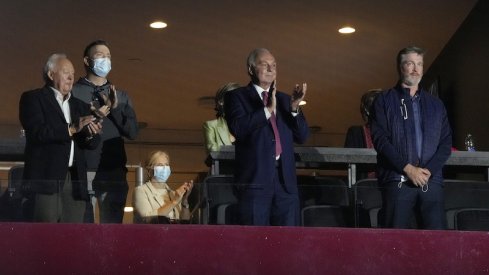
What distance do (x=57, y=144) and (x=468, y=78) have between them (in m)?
5.43

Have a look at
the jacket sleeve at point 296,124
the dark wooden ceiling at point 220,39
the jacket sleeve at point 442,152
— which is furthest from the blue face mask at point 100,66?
the dark wooden ceiling at point 220,39

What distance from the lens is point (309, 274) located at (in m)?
5.81

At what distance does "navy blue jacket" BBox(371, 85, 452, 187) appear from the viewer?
6133 mm

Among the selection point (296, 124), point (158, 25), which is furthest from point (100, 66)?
point (158, 25)

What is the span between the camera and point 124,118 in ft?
21.7

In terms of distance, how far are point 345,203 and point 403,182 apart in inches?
13.0

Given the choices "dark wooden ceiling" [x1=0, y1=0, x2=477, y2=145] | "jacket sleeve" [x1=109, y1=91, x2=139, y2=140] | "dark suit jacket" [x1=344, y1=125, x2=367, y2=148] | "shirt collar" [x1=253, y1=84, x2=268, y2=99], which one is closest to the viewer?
"shirt collar" [x1=253, y1=84, x2=268, y2=99]

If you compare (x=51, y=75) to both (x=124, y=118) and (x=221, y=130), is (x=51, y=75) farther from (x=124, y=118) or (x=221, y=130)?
(x=221, y=130)

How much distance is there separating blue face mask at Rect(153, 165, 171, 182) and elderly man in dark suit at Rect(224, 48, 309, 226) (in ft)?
1.60

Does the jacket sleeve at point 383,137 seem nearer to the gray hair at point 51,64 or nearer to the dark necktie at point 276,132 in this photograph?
the dark necktie at point 276,132

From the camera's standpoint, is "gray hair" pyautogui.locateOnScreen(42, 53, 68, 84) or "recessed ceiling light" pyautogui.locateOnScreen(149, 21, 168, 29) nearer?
"gray hair" pyautogui.locateOnScreen(42, 53, 68, 84)

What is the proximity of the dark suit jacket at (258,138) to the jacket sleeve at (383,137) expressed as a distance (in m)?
0.38

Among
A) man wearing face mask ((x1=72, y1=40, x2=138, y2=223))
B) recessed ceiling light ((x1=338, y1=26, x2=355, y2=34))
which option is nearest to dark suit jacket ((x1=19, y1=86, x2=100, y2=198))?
man wearing face mask ((x1=72, y1=40, x2=138, y2=223))

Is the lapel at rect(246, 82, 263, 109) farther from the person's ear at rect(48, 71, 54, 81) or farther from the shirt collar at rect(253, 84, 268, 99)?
the person's ear at rect(48, 71, 54, 81)
